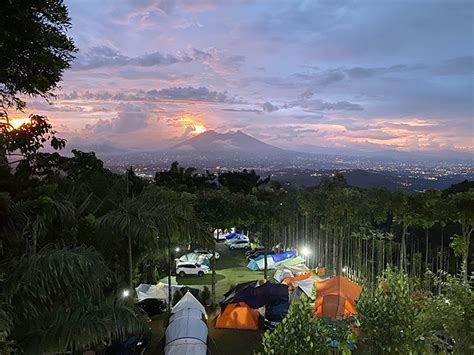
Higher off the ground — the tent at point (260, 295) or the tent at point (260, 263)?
the tent at point (260, 295)

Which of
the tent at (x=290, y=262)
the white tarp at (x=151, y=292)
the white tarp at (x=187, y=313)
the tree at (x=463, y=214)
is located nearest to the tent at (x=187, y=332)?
the white tarp at (x=187, y=313)

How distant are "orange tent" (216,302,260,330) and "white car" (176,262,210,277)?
9191 mm

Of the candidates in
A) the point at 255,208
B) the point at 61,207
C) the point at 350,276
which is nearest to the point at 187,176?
the point at 255,208

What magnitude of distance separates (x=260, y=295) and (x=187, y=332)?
3.75 m

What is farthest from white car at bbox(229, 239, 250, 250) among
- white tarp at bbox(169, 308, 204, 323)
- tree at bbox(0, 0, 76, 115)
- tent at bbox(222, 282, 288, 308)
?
tree at bbox(0, 0, 76, 115)

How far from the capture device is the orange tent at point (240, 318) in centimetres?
1396

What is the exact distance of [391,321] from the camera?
5.80m

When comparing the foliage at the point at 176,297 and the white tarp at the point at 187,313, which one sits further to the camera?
the foliage at the point at 176,297

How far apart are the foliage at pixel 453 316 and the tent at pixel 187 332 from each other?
6.23 meters

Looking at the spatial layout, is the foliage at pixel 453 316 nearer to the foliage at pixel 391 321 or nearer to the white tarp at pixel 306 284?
the foliage at pixel 391 321

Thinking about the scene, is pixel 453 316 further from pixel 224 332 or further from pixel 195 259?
pixel 195 259

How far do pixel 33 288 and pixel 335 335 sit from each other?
14.1 ft

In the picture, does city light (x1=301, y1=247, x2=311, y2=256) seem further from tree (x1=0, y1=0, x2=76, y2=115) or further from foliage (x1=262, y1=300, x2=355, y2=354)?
tree (x1=0, y1=0, x2=76, y2=115)

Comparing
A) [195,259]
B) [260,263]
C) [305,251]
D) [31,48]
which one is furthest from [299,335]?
[305,251]
